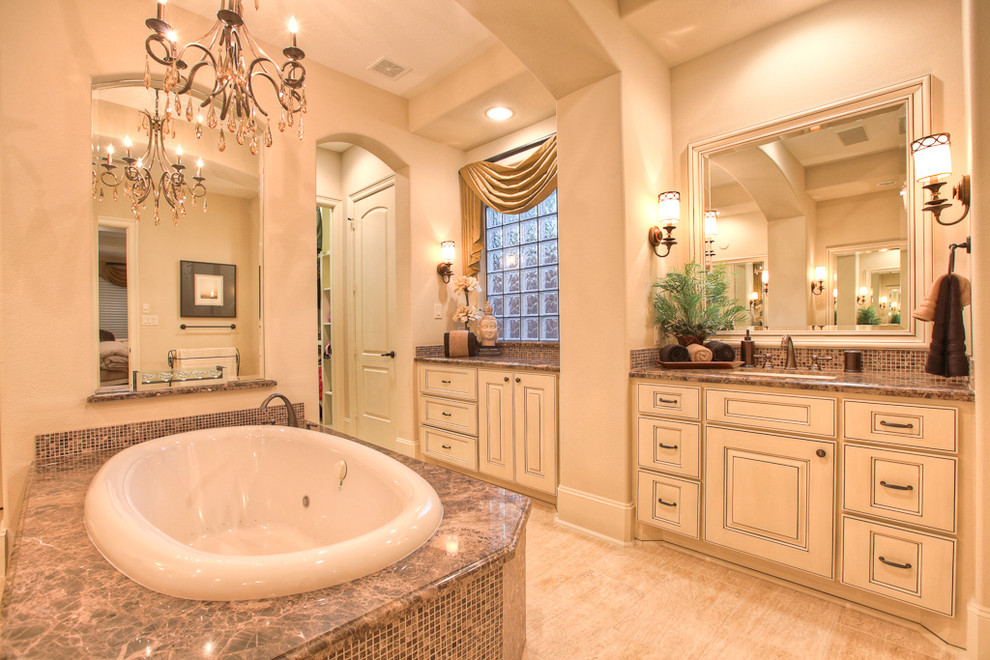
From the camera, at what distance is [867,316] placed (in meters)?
2.14

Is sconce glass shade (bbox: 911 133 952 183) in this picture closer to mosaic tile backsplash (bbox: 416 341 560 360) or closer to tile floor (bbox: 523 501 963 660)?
tile floor (bbox: 523 501 963 660)

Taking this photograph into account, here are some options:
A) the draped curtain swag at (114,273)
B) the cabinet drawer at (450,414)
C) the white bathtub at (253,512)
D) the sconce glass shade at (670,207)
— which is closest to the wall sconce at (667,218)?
the sconce glass shade at (670,207)

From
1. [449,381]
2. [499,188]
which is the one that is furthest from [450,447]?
[499,188]

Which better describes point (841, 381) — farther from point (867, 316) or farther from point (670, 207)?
point (670, 207)

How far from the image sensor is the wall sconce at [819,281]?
89.8 inches

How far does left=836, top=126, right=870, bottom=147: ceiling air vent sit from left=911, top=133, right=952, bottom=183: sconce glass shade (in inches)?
13.3

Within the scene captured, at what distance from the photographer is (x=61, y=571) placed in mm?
984

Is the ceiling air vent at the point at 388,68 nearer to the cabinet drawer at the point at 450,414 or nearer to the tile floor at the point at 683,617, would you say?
the cabinet drawer at the point at 450,414

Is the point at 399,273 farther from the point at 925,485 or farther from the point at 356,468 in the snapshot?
the point at 925,485

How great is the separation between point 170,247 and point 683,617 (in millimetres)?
2828

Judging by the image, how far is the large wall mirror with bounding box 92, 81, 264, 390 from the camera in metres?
2.08

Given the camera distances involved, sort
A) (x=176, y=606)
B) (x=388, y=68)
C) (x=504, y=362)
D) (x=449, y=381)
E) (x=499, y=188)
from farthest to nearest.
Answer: (x=499, y=188)
(x=449, y=381)
(x=388, y=68)
(x=504, y=362)
(x=176, y=606)

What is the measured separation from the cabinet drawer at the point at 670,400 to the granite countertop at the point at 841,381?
0.18 ft

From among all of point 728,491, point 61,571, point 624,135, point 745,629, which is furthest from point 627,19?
point 61,571
